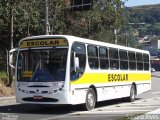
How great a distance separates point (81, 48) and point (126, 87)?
5.90m

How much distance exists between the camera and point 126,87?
2361 cm

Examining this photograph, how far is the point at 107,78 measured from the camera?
68.3 ft

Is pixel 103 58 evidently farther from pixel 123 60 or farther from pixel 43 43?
pixel 43 43

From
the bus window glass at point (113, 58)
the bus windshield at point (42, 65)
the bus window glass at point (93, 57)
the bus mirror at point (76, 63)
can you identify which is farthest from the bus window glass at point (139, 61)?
the bus windshield at point (42, 65)

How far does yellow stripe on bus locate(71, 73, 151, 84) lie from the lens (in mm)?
18406

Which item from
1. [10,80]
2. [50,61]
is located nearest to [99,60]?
[50,61]

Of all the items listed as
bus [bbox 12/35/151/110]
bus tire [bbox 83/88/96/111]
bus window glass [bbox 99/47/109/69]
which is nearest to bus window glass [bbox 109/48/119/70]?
bus window glass [bbox 99/47/109/69]

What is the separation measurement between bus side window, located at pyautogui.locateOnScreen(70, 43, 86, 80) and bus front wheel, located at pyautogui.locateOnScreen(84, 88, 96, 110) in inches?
42.2

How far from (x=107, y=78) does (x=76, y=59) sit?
365 cm

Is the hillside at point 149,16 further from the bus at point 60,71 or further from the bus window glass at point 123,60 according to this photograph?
the bus at point 60,71

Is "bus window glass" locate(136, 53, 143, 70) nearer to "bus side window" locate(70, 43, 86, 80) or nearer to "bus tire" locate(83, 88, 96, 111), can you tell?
"bus tire" locate(83, 88, 96, 111)

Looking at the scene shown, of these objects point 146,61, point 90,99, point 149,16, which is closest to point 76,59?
point 90,99

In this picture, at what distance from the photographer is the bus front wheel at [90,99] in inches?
732

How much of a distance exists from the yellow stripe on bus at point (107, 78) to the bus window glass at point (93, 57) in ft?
1.18
